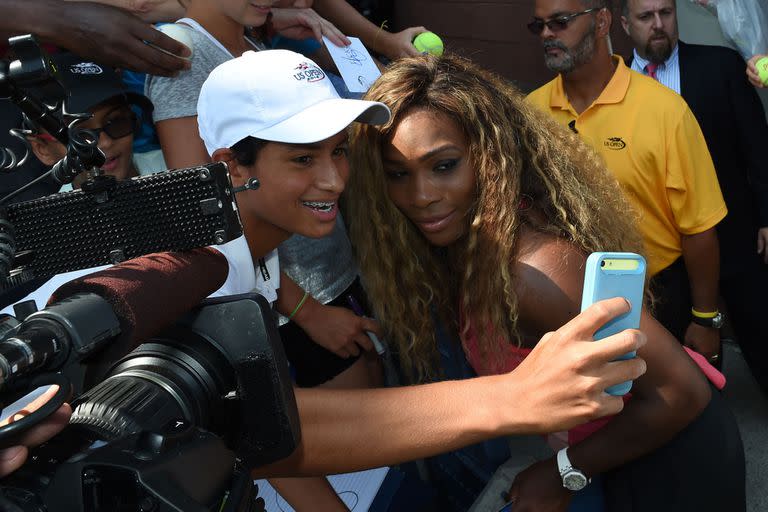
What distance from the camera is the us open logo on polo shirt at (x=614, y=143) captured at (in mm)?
2750

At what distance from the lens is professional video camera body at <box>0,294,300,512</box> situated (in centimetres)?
91

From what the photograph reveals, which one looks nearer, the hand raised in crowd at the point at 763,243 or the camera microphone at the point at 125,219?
the camera microphone at the point at 125,219

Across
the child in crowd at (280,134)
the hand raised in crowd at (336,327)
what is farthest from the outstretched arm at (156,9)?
the hand raised in crowd at (336,327)

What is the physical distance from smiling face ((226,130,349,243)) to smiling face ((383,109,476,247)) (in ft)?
0.47

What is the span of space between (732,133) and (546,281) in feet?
5.86

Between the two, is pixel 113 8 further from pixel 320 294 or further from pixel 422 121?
pixel 320 294

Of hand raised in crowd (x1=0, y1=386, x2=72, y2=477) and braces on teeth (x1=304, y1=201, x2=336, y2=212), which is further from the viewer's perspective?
braces on teeth (x1=304, y1=201, x2=336, y2=212)

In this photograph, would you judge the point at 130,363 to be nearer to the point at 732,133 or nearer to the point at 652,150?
the point at 652,150

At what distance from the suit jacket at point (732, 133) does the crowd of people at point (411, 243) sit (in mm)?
1097

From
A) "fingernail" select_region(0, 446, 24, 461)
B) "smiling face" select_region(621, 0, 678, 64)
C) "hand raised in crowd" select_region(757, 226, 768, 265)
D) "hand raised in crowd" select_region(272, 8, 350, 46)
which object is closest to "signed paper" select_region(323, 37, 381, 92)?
"hand raised in crowd" select_region(272, 8, 350, 46)

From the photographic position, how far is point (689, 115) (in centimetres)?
273

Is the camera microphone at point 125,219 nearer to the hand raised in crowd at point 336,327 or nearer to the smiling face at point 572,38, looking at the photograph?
the hand raised in crowd at point 336,327

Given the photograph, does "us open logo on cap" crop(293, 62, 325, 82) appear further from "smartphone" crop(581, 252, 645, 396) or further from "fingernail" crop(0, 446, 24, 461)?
"fingernail" crop(0, 446, 24, 461)

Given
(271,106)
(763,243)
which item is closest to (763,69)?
(763,243)
